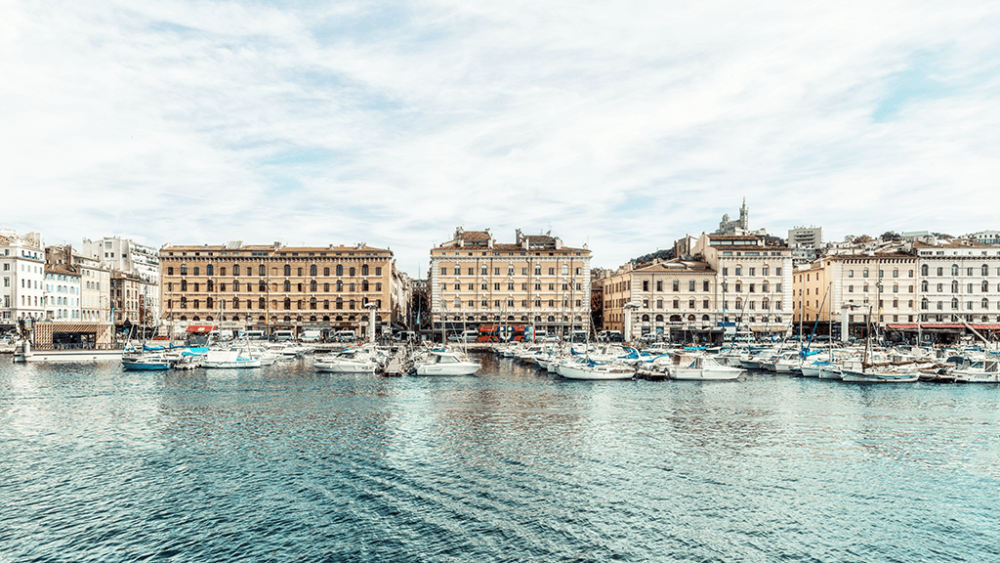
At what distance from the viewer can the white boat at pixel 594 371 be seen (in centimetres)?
6006

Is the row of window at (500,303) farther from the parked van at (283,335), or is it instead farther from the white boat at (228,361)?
the white boat at (228,361)

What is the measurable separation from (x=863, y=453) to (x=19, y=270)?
109724 millimetres

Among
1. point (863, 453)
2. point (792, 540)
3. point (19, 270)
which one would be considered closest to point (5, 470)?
point (792, 540)

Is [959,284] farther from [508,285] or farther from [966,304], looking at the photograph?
[508,285]

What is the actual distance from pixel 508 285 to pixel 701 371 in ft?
164

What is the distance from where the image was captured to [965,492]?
24.6 metres

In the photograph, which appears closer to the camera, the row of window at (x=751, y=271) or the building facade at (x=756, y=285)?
the building facade at (x=756, y=285)

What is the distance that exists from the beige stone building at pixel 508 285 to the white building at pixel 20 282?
59.6 metres

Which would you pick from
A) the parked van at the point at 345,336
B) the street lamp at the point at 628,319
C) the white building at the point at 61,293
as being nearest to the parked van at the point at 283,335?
the parked van at the point at 345,336

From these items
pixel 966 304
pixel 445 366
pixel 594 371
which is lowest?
pixel 594 371

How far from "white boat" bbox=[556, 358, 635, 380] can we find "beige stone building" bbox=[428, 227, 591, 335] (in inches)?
1757

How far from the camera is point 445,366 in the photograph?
204 feet

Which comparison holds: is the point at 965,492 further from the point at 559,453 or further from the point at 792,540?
the point at 559,453

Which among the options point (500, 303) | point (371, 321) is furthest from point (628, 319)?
point (371, 321)
